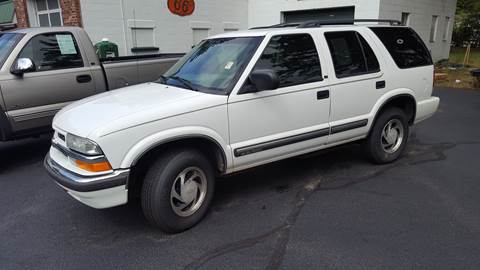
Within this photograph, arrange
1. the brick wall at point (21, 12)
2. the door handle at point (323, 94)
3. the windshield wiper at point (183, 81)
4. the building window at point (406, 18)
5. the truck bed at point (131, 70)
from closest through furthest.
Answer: the windshield wiper at point (183, 81) < the door handle at point (323, 94) < the truck bed at point (131, 70) < the brick wall at point (21, 12) < the building window at point (406, 18)

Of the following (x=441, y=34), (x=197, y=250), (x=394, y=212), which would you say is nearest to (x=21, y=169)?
(x=197, y=250)

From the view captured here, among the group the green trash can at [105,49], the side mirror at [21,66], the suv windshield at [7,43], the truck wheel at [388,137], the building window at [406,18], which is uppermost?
the building window at [406,18]

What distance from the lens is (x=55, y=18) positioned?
43.6 ft

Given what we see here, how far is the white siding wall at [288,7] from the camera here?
1432 cm

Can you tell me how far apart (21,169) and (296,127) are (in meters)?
3.92

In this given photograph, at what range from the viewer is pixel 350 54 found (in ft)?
15.1

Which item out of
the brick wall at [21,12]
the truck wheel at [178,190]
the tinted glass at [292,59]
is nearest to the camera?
the truck wheel at [178,190]

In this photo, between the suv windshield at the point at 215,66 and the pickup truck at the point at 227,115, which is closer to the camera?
the pickup truck at the point at 227,115

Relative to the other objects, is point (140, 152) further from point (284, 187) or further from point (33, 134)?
point (33, 134)

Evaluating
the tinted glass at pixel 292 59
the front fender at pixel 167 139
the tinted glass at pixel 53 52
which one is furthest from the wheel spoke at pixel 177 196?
the tinted glass at pixel 53 52

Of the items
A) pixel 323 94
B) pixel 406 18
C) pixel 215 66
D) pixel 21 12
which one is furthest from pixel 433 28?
pixel 215 66

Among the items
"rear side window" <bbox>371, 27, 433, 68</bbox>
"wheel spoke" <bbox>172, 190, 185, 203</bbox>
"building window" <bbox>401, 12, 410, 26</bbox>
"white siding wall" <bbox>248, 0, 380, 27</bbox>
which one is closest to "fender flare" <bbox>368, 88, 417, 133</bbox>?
"rear side window" <bbox>371, 27, 433, 68</bbox>

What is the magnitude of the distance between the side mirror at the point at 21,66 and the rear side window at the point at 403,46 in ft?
14.7

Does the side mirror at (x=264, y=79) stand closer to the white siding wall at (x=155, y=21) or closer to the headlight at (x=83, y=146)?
the headlight at (x=83, y=146)
